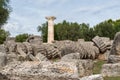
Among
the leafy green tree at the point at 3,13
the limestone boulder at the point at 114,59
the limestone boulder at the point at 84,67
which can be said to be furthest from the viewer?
the leafy green tree at the point at 3,13

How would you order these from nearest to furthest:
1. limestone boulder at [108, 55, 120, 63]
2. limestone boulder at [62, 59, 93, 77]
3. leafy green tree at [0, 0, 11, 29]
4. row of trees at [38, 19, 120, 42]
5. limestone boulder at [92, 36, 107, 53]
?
limestone boulder at [62, 59, 93, 77], limestone boulder at [108, 55, 120, 63], limestone boulder at [92, 36, 107, 53], leafy green tree at [0, 0, 11, 29], row of trees at [38, 19, 120, 42]

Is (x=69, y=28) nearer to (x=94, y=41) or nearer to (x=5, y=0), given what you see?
(x=5, y=0)

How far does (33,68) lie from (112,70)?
8760 millimetres

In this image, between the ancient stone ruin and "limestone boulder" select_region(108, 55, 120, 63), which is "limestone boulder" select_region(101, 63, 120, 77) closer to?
the ancient stone ruin

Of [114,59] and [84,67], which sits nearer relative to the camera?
[84,67]

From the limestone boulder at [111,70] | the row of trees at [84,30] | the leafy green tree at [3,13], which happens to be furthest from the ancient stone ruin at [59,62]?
the row of trees at [84,30]

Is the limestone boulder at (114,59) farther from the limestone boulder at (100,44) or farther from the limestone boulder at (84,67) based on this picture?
the limestone boulder at (100,44)

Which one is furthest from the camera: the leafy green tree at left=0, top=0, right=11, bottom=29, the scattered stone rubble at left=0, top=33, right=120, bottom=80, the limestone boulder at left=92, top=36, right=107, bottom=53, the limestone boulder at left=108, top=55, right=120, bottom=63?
the leafy green tree at left=0, top=0, right=11, bottom=29

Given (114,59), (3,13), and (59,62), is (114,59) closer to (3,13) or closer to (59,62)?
(59,62)

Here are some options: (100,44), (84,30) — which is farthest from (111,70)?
(84,30)

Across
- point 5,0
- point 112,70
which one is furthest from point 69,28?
point 112,70

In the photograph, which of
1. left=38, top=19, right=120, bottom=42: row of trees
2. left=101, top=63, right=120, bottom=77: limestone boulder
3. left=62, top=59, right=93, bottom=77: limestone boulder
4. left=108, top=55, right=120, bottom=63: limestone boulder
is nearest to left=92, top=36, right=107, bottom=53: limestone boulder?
left=108, top=55, right=120, bottom=63: limestone boulder

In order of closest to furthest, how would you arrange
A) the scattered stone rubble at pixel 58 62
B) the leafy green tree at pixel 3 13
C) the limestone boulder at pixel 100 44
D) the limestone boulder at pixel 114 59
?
the scattered stone rubble at pixel 58 62
the limestone boulder at pixel 114 59
the limestone boulder at pixel 100 44
the leafy green tree at pixel 3 13

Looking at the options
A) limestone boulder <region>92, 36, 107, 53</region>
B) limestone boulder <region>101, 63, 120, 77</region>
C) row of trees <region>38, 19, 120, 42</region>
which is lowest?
limestone boulder <region>101, 63, 120, 77</region>
